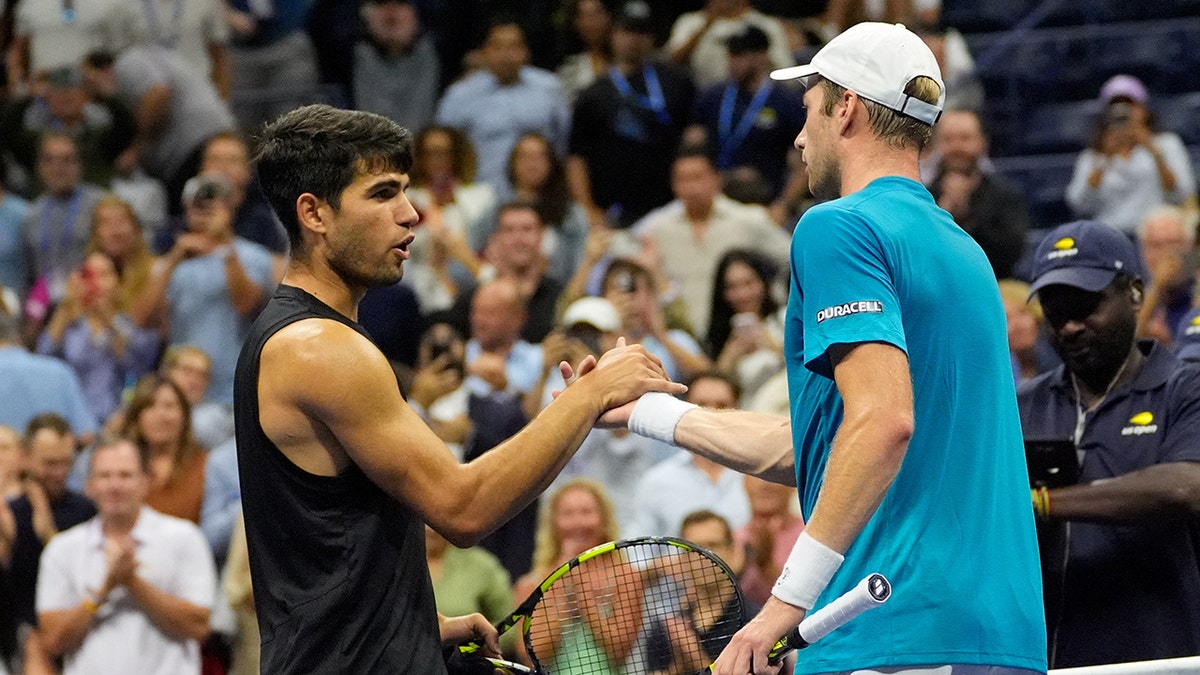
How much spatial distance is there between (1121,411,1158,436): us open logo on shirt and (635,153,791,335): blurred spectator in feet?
15.8

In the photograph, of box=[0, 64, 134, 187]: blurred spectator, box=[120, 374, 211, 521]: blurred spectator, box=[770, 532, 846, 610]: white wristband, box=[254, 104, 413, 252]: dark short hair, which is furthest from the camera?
box=[0, 64, 134, 187]: blurred spectator

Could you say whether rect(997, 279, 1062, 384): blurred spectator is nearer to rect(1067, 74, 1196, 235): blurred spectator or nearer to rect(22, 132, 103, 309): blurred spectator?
rect(1067, 74, 1196, 235): blurred spectator

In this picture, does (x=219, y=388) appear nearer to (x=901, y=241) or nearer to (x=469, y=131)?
(x=469, y=131)

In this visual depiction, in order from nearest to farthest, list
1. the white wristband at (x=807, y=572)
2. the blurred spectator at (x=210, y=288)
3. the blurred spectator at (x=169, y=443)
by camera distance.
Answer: the white wristband at (x=807, y=572) < the blurred spectator at (x=169, y=443) < the blurred spectator at (x=210, y=288)

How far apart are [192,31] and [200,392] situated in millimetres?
4130

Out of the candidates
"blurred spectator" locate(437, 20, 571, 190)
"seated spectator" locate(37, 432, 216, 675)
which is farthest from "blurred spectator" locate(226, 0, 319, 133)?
"seated spectator" locate(37, 432, 216, 675)

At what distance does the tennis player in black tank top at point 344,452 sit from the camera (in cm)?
343

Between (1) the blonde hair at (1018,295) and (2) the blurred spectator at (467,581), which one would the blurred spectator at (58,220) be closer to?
(2) the blurred spectator at (467,581)

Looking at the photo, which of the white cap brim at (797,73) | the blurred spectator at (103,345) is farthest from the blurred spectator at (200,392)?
the white cap brim at (797,73)

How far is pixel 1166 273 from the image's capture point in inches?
352

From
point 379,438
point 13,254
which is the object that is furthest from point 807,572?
point 13,254

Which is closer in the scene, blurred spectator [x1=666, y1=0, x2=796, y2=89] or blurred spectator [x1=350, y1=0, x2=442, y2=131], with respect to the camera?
blurred spectator [x1=666, y1=0, x2=796, y2=89]

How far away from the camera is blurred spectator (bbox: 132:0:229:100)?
11.9m

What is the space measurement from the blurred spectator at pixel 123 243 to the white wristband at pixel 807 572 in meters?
7.11
